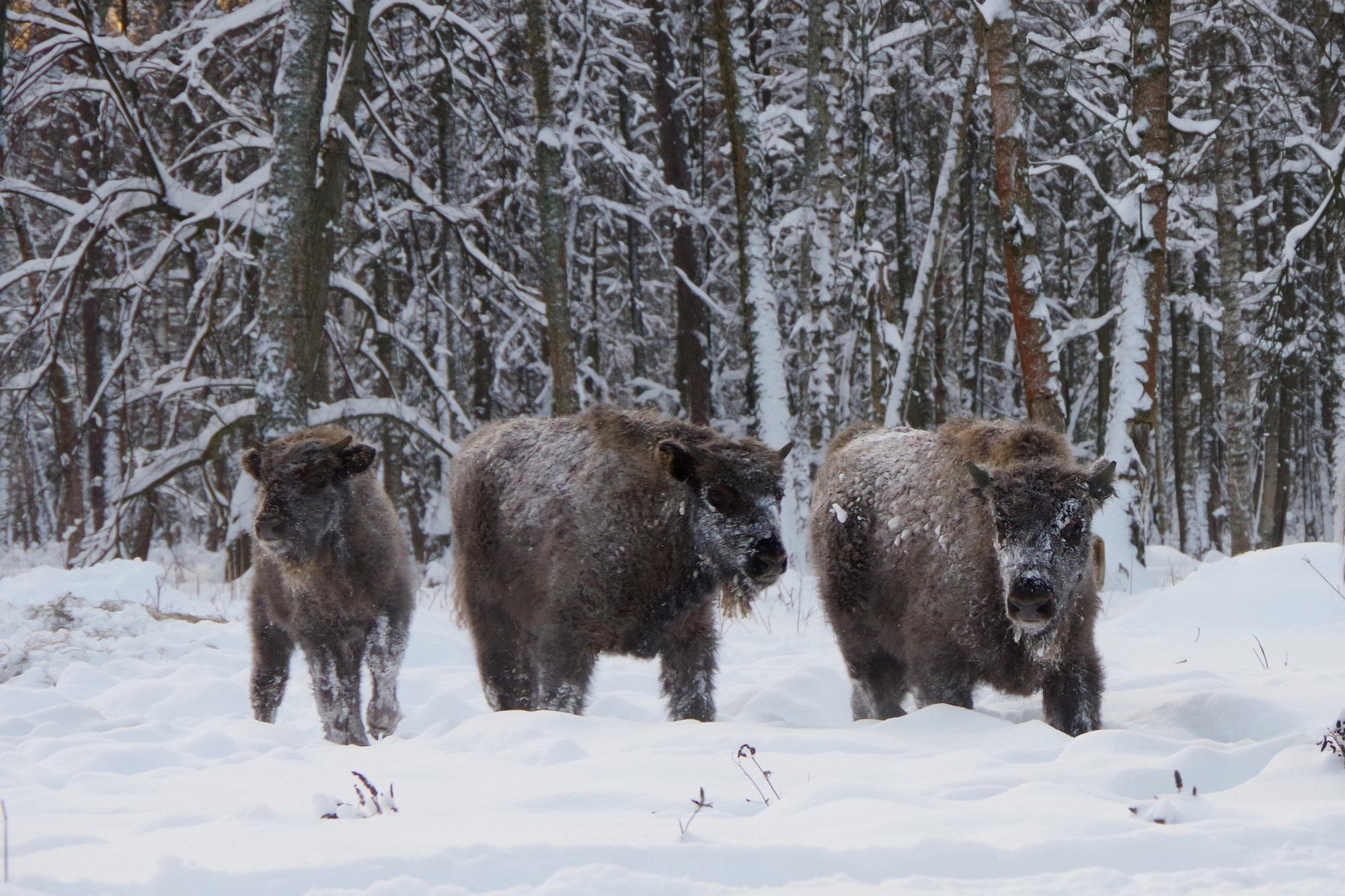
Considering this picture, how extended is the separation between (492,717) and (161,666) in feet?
10.9

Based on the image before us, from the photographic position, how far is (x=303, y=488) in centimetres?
636

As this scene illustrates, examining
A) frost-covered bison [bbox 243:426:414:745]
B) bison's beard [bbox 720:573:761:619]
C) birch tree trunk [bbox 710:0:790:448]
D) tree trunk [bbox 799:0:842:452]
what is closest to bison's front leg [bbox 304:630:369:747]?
frost-covered bison [bbox 243:426:414:745]

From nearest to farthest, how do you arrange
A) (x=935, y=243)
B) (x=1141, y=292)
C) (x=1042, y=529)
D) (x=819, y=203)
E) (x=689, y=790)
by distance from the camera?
(x=689, y=790)
(x=1042, y=529)
(x=1141, y=292)
(x=819, y=203)
(x=935, y=243)

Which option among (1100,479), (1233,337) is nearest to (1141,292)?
(1100,479)

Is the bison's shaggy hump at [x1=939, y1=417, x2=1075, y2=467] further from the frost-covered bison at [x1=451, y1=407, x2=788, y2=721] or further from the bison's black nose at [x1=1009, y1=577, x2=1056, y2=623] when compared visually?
the frost-covered bison at [x1=451, y1=407, x2=788, y2=721]

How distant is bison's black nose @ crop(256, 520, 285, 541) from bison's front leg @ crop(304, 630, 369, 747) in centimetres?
63

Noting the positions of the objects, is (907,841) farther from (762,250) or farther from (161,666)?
(762,250)

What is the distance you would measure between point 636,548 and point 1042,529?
198 cm

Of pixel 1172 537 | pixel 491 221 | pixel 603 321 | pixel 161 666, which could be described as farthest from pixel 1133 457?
pixel 1172 537

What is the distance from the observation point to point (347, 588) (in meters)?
6.41

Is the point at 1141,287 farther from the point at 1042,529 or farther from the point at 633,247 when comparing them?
the point at 633,247

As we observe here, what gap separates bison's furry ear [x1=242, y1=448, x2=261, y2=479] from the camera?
636 centimetres

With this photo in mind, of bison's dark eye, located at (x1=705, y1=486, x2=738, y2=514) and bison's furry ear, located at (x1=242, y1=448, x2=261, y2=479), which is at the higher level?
bison's furry ear, located at (x1=242, y1=448, x2=261, y2=479)

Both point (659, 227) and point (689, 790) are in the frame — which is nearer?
point (689, 790)
